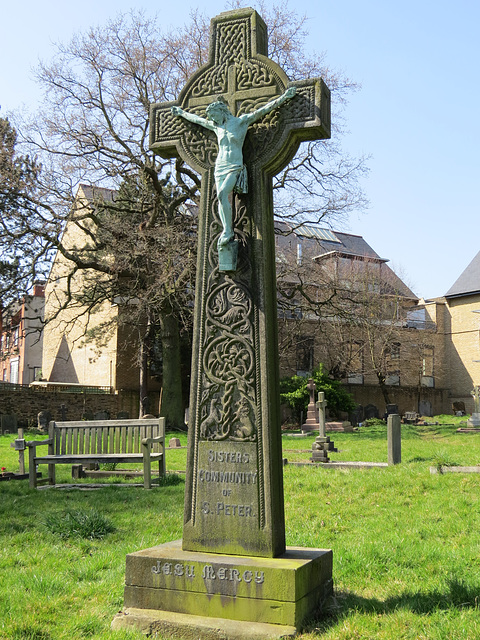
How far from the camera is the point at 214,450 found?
4.67 meters

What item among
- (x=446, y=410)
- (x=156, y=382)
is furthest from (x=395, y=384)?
(x=156, y=382)

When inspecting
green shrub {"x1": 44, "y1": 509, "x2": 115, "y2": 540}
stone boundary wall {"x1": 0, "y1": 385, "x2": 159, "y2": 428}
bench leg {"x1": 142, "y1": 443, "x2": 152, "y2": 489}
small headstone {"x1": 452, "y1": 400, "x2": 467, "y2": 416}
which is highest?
stone boundary wall {"x1": 0, "y1": 385, "x2": 159, "y2": 428}

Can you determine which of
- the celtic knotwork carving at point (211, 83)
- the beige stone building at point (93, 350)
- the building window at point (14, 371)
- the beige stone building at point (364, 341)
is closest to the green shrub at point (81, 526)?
the celtic knotwork carving at point (211, 83)

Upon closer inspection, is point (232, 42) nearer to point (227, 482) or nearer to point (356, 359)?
point (227, 482)

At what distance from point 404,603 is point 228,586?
125cm

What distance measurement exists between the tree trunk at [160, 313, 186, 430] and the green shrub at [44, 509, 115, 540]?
18.8m

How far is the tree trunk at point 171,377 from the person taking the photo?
85.6ft

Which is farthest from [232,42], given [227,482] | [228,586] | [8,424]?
[8,424]

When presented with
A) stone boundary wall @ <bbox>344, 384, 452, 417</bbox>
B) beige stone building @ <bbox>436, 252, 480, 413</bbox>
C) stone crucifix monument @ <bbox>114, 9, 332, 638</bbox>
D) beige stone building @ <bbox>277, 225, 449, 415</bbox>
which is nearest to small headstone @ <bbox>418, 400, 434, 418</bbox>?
beige stone building @ <bbox>277, 225, 449, 415</bbox>

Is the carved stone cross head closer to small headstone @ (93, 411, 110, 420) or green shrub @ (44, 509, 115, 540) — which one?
green shrub @ (44, 509, 115, 540)

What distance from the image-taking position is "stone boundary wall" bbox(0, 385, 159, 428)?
28891 millimetres

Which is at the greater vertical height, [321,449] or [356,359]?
[356,359]

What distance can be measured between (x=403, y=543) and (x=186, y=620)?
2.82 metres

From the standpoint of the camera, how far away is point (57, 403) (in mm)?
29953
